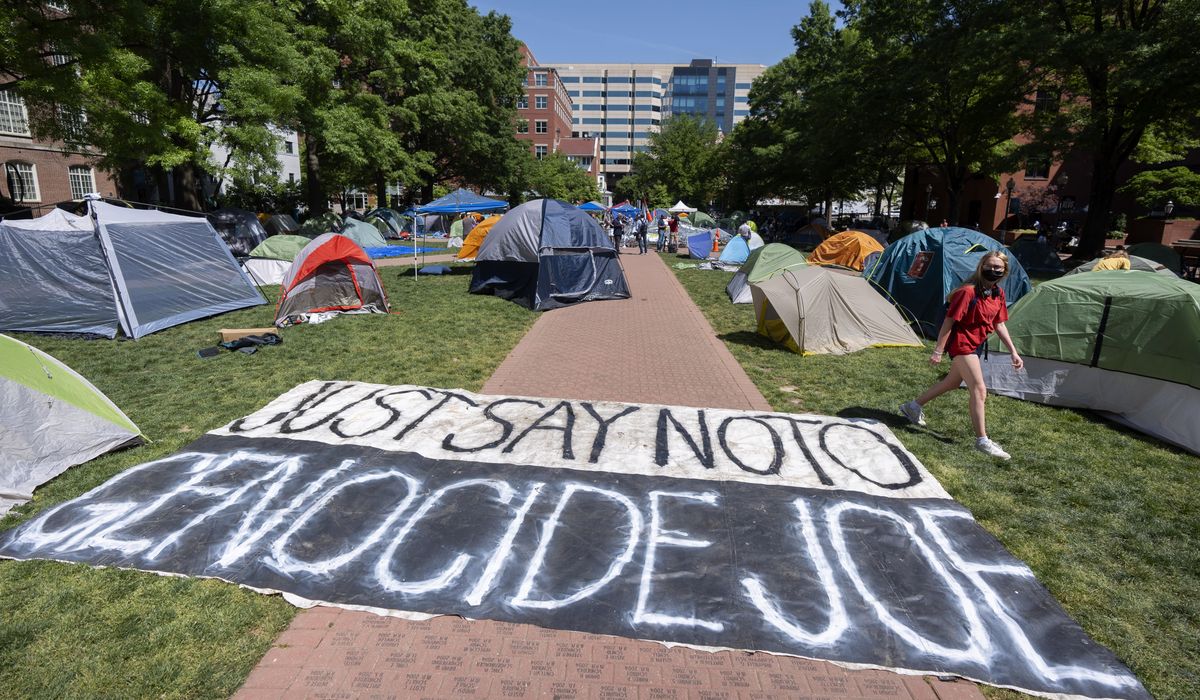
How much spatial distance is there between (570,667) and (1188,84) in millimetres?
21598

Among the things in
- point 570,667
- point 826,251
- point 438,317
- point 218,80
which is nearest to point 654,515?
point 570,667

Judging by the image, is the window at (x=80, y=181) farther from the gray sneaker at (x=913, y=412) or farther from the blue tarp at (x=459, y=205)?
the gray sneaker at (x=913, y=412)

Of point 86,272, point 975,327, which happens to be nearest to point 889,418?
point 975,327

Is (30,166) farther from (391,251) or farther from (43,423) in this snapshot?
(43,423)

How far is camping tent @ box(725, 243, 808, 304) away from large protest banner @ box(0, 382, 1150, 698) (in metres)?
7.28

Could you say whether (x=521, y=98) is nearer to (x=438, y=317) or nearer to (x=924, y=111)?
(x=924, y=111)

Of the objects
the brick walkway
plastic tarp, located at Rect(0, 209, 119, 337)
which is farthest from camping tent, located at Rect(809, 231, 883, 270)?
plastic tarp, located at Rect(0, 209, 119, 337)

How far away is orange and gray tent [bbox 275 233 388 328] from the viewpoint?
10641mm

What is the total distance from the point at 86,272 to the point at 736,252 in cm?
1688

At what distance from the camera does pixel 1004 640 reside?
10.7ft

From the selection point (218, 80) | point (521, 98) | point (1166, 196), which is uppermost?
point (521, 98)

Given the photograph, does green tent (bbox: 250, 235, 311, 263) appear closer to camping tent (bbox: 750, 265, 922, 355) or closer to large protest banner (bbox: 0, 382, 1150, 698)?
large protest banner (bbox: 0, 382, 1150, 698)

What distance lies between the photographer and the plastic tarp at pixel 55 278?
9586 millimetres

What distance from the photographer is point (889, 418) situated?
21.4 ft
